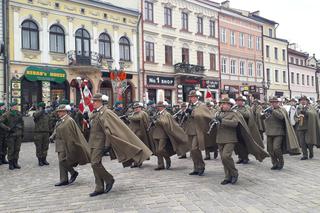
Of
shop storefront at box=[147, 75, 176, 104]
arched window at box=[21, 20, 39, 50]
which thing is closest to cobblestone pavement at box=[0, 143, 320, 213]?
arched window at box=[21, 20, 39, 50]

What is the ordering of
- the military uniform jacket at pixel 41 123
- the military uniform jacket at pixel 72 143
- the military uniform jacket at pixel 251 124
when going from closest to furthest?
1. the military uniform jacket at pixel 72 143
2. the military uniform jacket at pixel 251 124
3. the military uniform jacket at pixel 41 123

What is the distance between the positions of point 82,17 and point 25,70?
5.67 m

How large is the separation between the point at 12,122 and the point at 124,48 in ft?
57.1

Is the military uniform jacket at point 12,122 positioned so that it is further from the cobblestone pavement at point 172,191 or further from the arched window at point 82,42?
the arched window at point 82,42

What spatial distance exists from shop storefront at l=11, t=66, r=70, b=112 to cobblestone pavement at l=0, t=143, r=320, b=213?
492 inches

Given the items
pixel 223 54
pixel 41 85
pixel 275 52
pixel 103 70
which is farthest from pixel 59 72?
pixel 275 52

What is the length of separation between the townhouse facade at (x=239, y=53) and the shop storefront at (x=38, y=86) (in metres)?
17.0

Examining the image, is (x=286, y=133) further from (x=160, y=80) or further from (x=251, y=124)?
(x=160, y=80)

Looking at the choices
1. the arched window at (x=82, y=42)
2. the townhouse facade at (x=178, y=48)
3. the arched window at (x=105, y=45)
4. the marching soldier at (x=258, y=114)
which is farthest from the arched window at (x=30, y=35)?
the marching soldier at (x=258, y=114)

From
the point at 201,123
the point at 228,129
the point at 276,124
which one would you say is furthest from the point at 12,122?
the point at 276,124

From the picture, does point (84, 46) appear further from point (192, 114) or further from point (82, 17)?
point (192, 114)

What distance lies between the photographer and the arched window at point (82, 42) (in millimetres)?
24344

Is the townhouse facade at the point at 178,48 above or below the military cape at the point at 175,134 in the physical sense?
above

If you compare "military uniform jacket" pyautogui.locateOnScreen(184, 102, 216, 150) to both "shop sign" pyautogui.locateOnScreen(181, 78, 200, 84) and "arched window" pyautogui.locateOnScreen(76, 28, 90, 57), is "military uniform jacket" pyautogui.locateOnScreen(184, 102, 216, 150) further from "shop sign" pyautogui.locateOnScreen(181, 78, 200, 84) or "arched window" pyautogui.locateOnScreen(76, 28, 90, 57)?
"shop sign" pyautogui.locateOnScreen(181, 78, 200, 84)
